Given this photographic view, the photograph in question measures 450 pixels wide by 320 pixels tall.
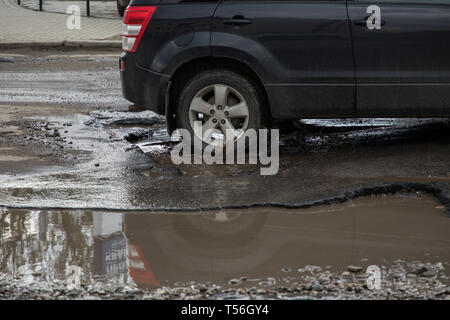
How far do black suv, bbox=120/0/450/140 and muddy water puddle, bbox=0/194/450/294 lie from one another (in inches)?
56.0

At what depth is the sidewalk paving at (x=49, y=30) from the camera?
1708 centimetres

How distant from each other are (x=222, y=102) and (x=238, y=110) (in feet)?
0.52

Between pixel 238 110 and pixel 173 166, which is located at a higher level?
pixel 238 110

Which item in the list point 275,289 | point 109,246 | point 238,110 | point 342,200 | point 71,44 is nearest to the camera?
point 275,289

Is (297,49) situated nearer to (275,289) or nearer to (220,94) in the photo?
(220,94)

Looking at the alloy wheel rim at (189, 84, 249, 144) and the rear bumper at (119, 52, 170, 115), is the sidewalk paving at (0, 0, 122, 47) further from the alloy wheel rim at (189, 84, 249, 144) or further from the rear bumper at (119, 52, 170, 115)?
the alloy wheel rim at (189, 84, 249, 144)

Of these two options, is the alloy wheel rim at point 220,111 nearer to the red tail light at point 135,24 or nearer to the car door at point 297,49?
the car door at point 297,49

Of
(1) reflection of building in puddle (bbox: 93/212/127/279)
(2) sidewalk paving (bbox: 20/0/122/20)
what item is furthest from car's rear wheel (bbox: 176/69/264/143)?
(2) sidewalk paving (bbox: 20/0/122/20)

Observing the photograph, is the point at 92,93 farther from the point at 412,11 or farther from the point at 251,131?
the point at 412,11

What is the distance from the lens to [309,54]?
7.57 m

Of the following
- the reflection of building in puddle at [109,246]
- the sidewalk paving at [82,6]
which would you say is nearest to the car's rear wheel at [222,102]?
the reflection of building in puddle at [109,246]

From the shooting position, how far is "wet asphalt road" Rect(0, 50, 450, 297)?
638 cm

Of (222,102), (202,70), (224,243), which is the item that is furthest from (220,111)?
(224,243)
